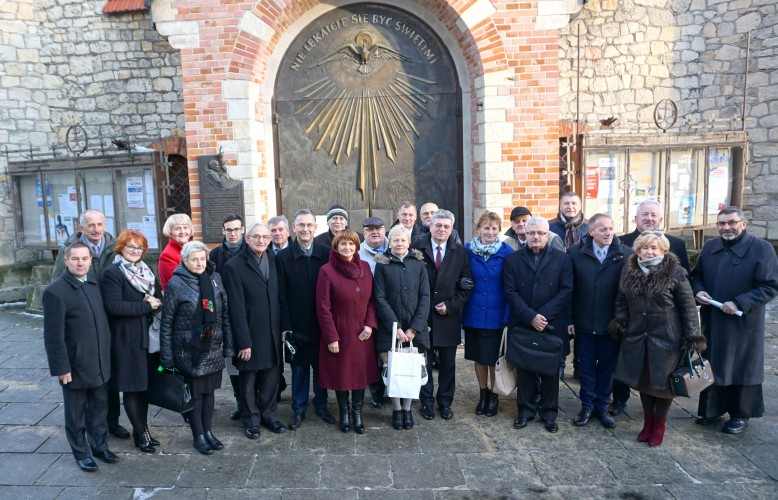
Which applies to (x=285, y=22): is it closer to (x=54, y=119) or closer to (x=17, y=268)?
(x=54, y=119)

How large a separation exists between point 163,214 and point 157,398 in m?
4.67

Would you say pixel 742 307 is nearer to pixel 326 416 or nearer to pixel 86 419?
pixel 326 416

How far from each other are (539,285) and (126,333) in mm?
3086

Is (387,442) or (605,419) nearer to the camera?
(387,442)

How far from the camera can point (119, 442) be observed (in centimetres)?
A: 440

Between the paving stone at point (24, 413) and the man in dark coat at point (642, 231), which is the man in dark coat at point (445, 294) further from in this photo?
the paving stone at point (24, 413)

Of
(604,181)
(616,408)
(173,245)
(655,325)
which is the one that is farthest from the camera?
(604,181)

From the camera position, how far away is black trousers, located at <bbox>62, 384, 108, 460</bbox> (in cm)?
397

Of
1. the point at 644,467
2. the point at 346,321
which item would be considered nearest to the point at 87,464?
the point at 346,321

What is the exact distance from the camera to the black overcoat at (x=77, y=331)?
12.4 ft

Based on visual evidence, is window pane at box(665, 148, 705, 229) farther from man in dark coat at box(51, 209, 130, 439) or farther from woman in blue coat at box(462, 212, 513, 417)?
man in dark coat at box(51, 209, 130, 439)

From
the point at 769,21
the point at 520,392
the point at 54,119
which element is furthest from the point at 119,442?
the point at 769,21

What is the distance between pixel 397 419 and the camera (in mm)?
4574

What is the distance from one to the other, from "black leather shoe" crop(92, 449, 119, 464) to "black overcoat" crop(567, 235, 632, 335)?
3636 millimetres
